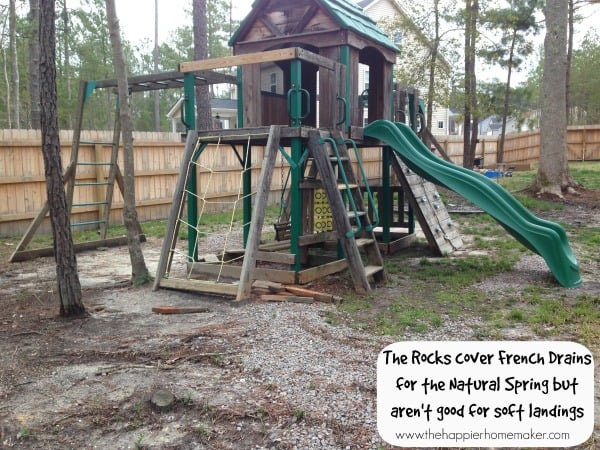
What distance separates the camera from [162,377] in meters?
3.63

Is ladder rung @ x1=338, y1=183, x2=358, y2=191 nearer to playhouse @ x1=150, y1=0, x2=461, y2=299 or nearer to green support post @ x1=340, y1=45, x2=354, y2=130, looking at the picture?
playhouse @ x1=150, y1=0, x2=461, y2=299

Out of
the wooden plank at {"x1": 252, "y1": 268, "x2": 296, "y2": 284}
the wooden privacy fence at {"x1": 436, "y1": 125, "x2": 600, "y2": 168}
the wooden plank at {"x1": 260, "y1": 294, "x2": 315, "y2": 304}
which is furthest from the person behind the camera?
the wooden privacy fence at {"x1": 436, "y1": 125, "x2": 600, "y2": 168}

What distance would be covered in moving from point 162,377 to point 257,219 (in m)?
2.37

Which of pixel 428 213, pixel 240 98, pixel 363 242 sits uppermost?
pixel 240 98

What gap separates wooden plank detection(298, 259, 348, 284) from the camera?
239 inches

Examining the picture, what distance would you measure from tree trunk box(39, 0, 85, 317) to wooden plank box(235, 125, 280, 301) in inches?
59.1

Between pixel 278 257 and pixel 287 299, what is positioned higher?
pixel 278 257

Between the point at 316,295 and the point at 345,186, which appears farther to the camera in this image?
the point at 345,186

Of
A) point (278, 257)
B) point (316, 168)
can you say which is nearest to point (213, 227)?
point (316, 168)

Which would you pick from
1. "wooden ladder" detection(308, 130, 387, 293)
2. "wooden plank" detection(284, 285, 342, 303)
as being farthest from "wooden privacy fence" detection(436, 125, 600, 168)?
"wooden plank" detection(284, 285, 342, 303)

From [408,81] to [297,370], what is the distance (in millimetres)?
15848

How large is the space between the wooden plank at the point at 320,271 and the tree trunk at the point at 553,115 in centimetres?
887

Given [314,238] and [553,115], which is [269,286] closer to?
[314,238]

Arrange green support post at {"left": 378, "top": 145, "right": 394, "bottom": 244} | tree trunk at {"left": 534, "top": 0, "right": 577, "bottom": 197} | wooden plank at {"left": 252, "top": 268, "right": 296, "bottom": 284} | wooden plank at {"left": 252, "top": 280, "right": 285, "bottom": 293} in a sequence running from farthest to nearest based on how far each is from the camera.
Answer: tree trunk at {"left": 534, "top": 0, "right": 577, "bottom": 197}
green support post at {"left": 378, "top": 145, "right": 394, "bottom": 244}
wooden plank at {"left": 252, "top": 268, "right": 296, "bottom": 284}
wooden plank at {"left": 252, "top": 280, "right": 285, "bottom": 293}
